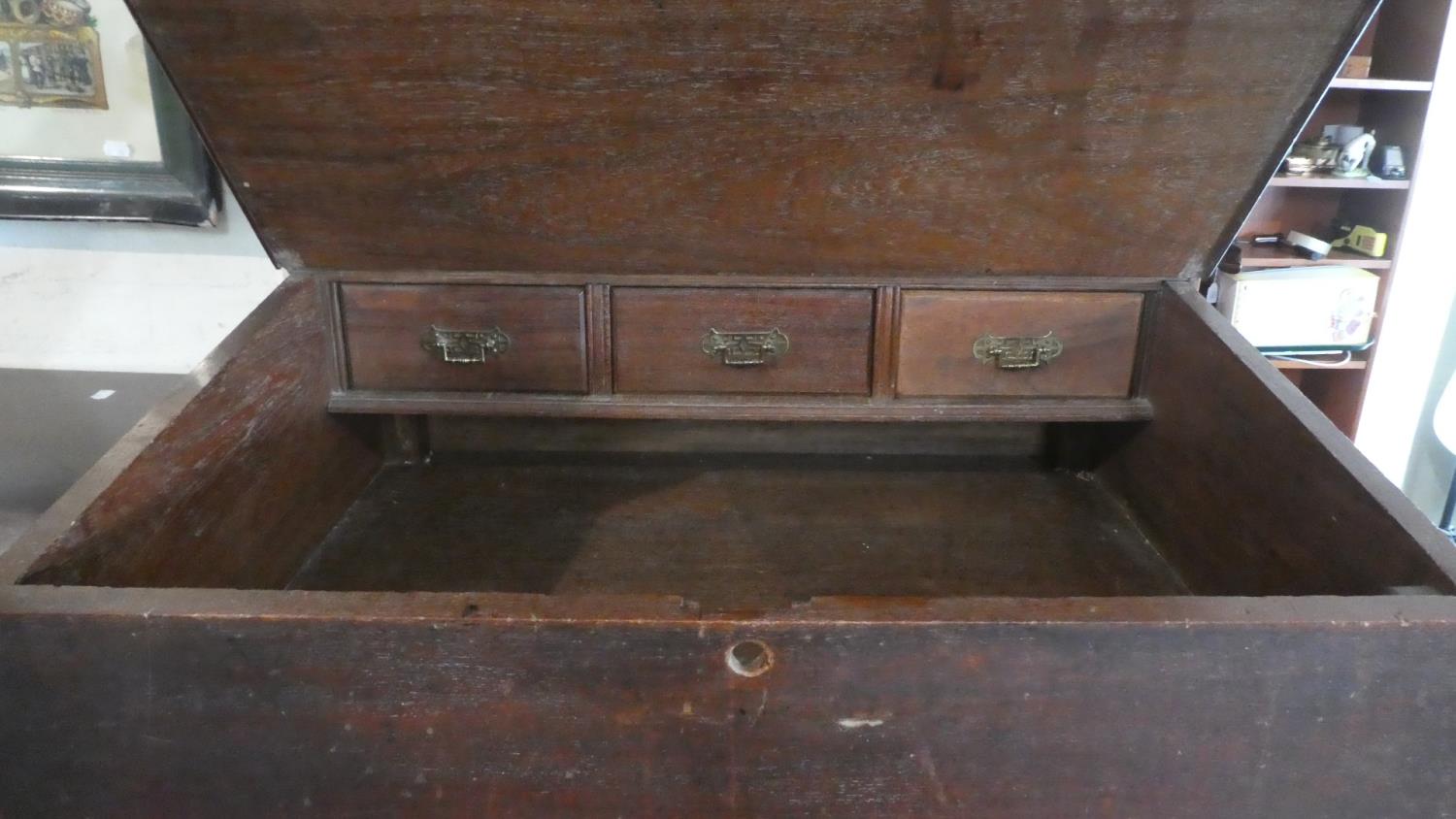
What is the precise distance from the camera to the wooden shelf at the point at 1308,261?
1.94 meters

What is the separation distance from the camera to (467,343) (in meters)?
1.23

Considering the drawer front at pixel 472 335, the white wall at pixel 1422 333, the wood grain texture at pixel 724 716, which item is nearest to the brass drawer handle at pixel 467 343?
the drawer front at pixel 472 335

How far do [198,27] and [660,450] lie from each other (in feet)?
2.70

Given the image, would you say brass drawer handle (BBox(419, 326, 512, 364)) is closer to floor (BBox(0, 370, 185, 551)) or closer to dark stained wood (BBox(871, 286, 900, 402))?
floor (BBox(0, 370, 185, 551))

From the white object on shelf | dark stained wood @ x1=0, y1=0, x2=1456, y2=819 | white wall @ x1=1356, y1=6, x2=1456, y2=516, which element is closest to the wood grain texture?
dark stained wood @ x1=0, y1=0, x2=1456, y2=819

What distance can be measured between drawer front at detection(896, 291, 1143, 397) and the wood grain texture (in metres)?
0.59

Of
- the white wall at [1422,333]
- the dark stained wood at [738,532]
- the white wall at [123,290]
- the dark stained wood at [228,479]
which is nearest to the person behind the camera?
the dark stained wood at [228,479]

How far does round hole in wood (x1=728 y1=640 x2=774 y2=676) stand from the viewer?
0.66 m

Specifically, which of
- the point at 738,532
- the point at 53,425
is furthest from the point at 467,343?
the point at 53,425

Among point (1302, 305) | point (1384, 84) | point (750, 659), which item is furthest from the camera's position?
point (1302, 305)

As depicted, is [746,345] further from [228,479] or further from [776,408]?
[228,479]

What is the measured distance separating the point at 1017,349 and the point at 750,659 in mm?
716

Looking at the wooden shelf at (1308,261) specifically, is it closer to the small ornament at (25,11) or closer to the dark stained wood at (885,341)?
the dark stained wood at (885,341)

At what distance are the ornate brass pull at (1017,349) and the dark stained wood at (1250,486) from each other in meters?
0.14
